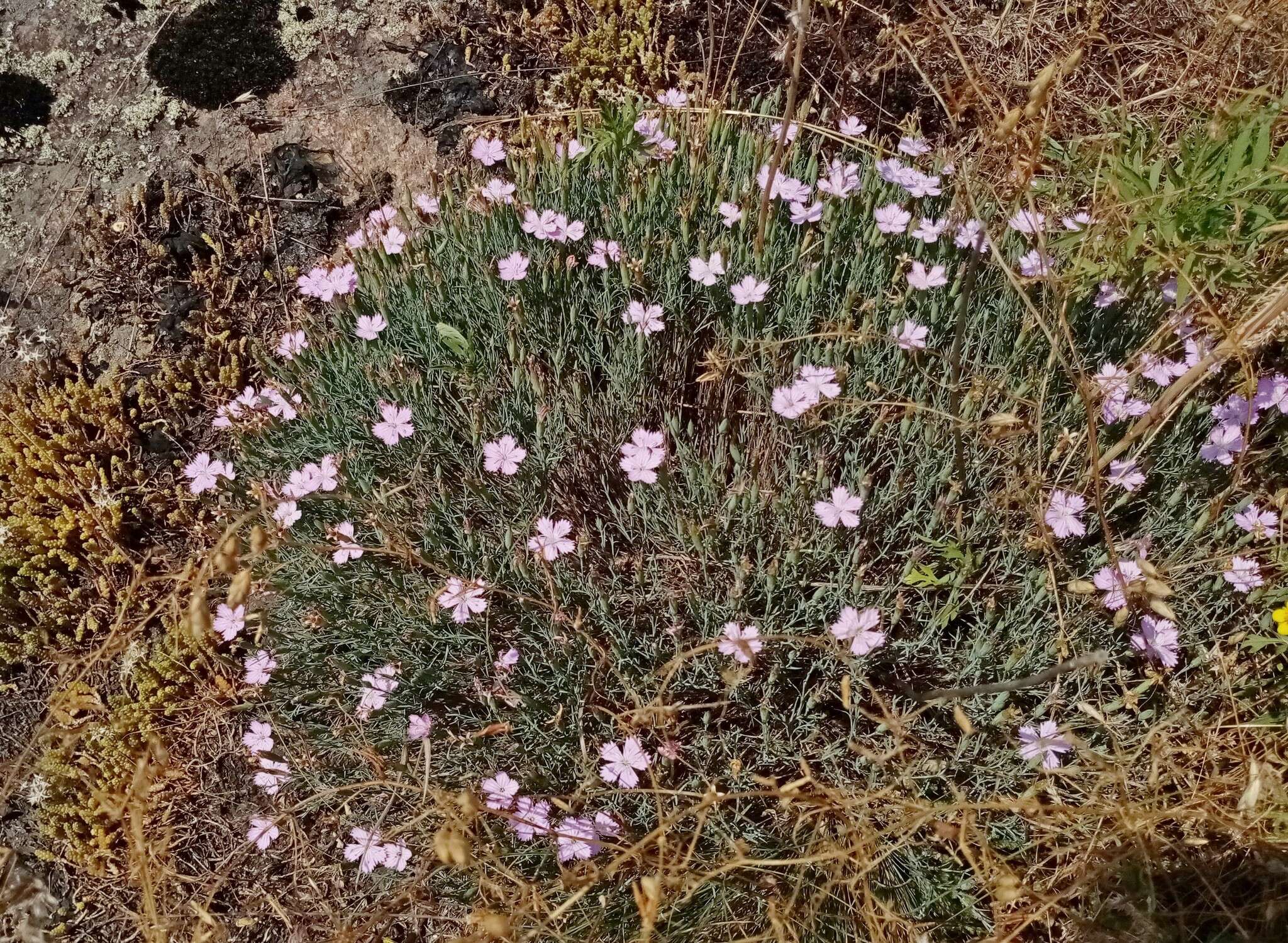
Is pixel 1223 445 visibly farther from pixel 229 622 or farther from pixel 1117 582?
pixel 229 622

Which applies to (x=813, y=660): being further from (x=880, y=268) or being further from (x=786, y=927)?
(x=880, y=268)

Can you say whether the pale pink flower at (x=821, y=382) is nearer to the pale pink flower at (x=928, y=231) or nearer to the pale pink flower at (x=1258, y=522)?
the pale pink flower at (x=928, y=231)

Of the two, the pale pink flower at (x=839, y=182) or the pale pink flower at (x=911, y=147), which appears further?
the pale pink flower at (x=911, y=147)

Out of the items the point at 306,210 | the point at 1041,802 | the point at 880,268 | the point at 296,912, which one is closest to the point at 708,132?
the point at 880,268

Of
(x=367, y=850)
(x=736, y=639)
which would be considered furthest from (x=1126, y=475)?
(x=367, y=850)

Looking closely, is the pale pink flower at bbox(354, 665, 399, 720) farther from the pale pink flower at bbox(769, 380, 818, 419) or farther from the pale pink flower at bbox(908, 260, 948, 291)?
the pale pink flower at bbox(908, 260, 948, 291)

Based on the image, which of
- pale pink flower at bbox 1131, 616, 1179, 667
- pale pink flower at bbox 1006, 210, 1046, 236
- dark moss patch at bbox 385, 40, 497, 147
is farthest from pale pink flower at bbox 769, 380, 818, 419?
dark moss patch at bbox 385, 40, 497, 147

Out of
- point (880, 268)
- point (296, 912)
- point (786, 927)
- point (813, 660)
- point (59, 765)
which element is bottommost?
point (296, 912)

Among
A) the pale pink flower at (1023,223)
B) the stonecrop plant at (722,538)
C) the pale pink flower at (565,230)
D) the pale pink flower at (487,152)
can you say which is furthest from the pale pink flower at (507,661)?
the pale pink flower at (1023,223)
